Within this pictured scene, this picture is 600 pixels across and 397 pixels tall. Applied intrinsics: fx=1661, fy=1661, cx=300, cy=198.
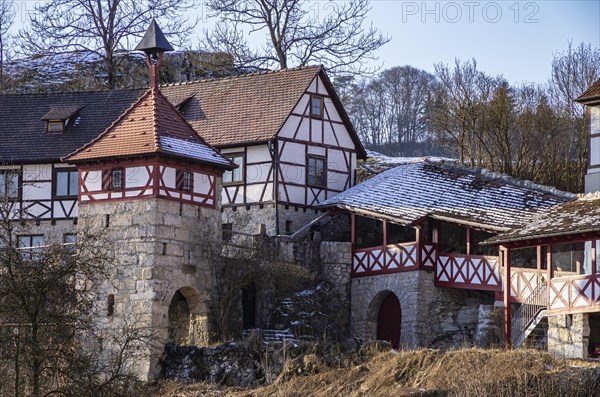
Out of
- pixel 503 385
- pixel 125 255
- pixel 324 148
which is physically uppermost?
pixel 324 148

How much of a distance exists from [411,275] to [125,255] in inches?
350

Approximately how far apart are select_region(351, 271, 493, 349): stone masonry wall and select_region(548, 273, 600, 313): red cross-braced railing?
3.79 m

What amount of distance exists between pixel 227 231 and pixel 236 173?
5113mm

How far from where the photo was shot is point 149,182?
46.3m

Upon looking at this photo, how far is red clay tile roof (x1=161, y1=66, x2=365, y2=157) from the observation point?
5466 cm

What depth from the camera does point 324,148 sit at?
55.7 m

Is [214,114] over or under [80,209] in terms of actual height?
over

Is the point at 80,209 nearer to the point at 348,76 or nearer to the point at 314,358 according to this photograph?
the point at 314,358

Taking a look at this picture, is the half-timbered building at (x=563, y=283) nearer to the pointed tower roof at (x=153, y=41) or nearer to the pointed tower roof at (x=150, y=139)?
the pointed tower roof at (x=150, y=139)

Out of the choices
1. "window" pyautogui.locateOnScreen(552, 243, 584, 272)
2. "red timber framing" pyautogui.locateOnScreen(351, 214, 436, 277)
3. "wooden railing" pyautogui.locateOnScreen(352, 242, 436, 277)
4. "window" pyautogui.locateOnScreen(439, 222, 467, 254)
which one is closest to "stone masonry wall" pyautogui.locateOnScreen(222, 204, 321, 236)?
"red timber framing" pyautogui.locateOnScreen(351, 214, 436, 277)

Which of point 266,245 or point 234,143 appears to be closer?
point 266,245

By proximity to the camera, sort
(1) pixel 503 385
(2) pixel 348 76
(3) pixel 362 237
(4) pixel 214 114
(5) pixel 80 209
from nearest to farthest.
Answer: (1) pixel 503 385, (5) pixel 80 209, (3) pixel 362 237, (4) pixel 214 114, (2) pixel 348 76

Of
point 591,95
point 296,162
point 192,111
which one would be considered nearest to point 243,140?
A: point 296,162

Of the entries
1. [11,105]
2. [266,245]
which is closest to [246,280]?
[266,245]
